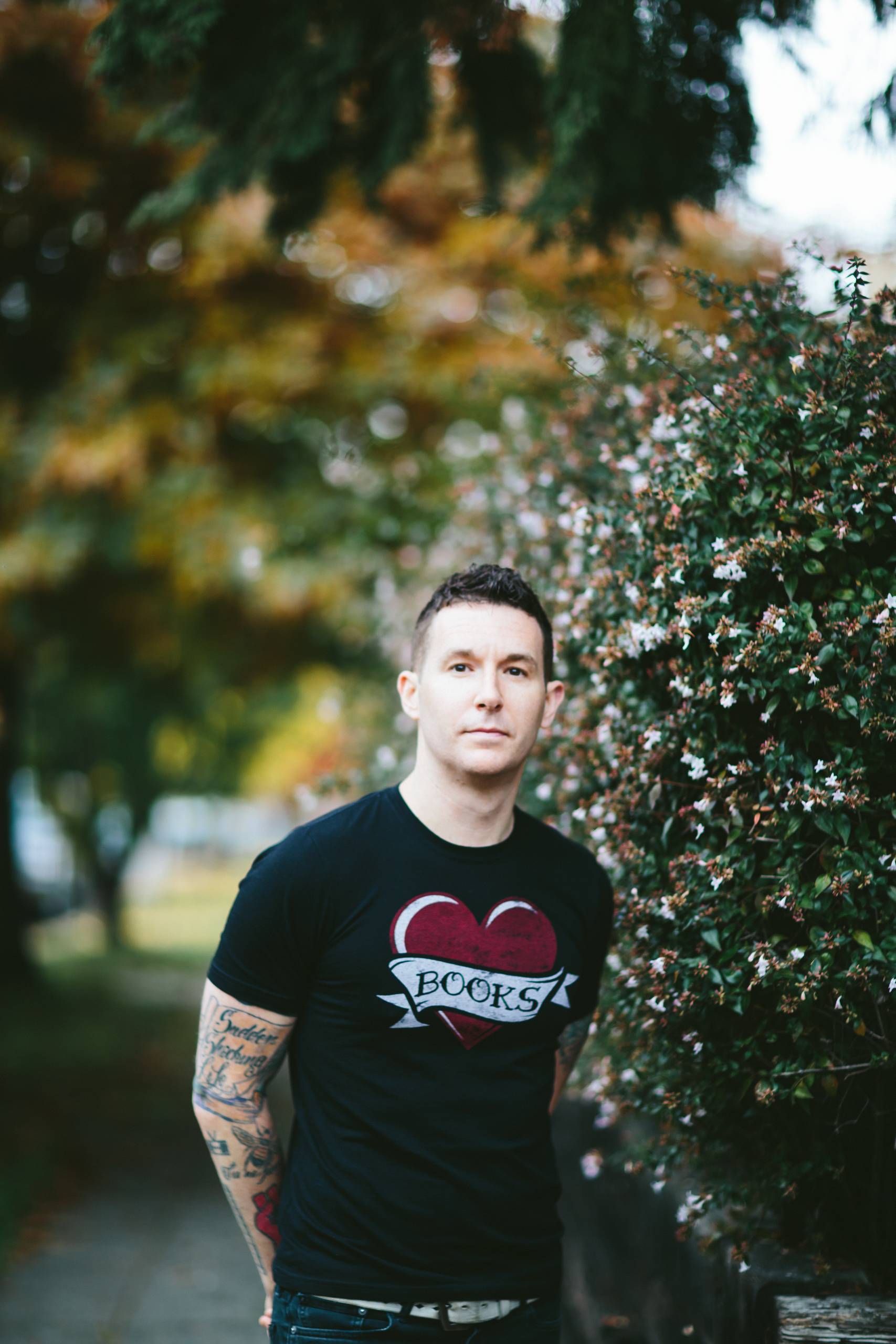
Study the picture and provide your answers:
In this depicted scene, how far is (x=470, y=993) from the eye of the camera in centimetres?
214

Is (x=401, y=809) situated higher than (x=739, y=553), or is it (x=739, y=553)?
(x=739, y=553)

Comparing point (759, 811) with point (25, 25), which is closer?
point (759, 811)

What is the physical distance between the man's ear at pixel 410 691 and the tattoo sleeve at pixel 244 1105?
2.13ft

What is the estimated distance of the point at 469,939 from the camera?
2146 millimetres

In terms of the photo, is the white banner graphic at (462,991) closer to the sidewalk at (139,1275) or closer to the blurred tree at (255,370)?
the sidewalk at (139,1275)

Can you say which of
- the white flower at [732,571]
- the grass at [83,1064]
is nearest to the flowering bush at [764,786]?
the white flower at [732,571]

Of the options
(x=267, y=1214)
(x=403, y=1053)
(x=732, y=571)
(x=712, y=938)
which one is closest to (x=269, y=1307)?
(x=267, y=1214)

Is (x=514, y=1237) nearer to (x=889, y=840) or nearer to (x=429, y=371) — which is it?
(x=889, y=840)

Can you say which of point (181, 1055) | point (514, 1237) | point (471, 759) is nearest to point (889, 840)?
point (471, 759)

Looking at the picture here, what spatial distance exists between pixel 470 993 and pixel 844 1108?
93 cm

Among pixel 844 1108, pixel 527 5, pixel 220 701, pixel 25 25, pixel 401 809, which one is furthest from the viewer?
pixel 220 701

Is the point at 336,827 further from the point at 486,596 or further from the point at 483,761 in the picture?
the point at 486,596

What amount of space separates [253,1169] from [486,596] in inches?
49.4

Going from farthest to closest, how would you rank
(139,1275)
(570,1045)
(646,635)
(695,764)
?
(139,1275)
(570,1045)
(646,635)
(695,764)
